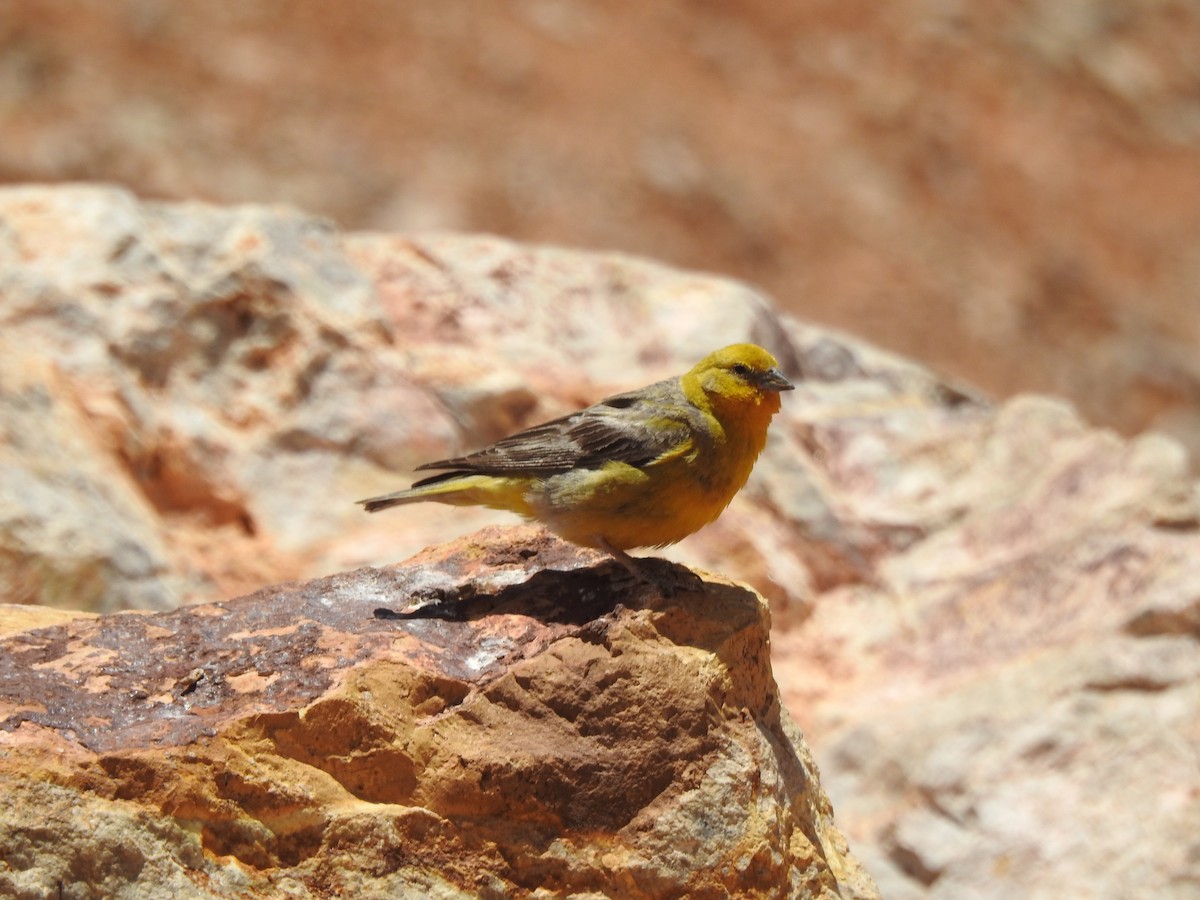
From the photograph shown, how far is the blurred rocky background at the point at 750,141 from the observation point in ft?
→ 64.5

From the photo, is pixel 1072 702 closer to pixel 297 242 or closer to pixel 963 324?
pixel 297 242

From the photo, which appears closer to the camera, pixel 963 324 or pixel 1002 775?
pixel 1002 775

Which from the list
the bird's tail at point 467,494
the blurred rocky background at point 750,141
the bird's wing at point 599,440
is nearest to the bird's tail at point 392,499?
the bird's tail at point 467,494

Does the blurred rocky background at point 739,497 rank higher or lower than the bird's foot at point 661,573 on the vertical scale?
lower

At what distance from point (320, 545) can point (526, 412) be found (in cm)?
151

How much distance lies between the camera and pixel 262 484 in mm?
8656

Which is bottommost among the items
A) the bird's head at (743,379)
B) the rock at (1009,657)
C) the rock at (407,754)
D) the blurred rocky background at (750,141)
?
the blurred rocky background at (750,141)

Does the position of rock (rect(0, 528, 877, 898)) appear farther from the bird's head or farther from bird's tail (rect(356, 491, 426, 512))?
the bird's head

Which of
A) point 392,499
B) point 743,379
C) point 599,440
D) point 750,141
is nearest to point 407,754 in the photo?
point 392,499

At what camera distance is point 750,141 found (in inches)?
861

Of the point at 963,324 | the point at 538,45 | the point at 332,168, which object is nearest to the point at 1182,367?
the point at 963,324

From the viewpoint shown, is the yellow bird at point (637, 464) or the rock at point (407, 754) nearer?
the rock at point (407, 754)

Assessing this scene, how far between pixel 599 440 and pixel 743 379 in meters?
0.62

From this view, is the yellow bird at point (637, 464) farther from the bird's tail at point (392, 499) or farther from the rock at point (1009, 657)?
the rock at point (1009, 657)
